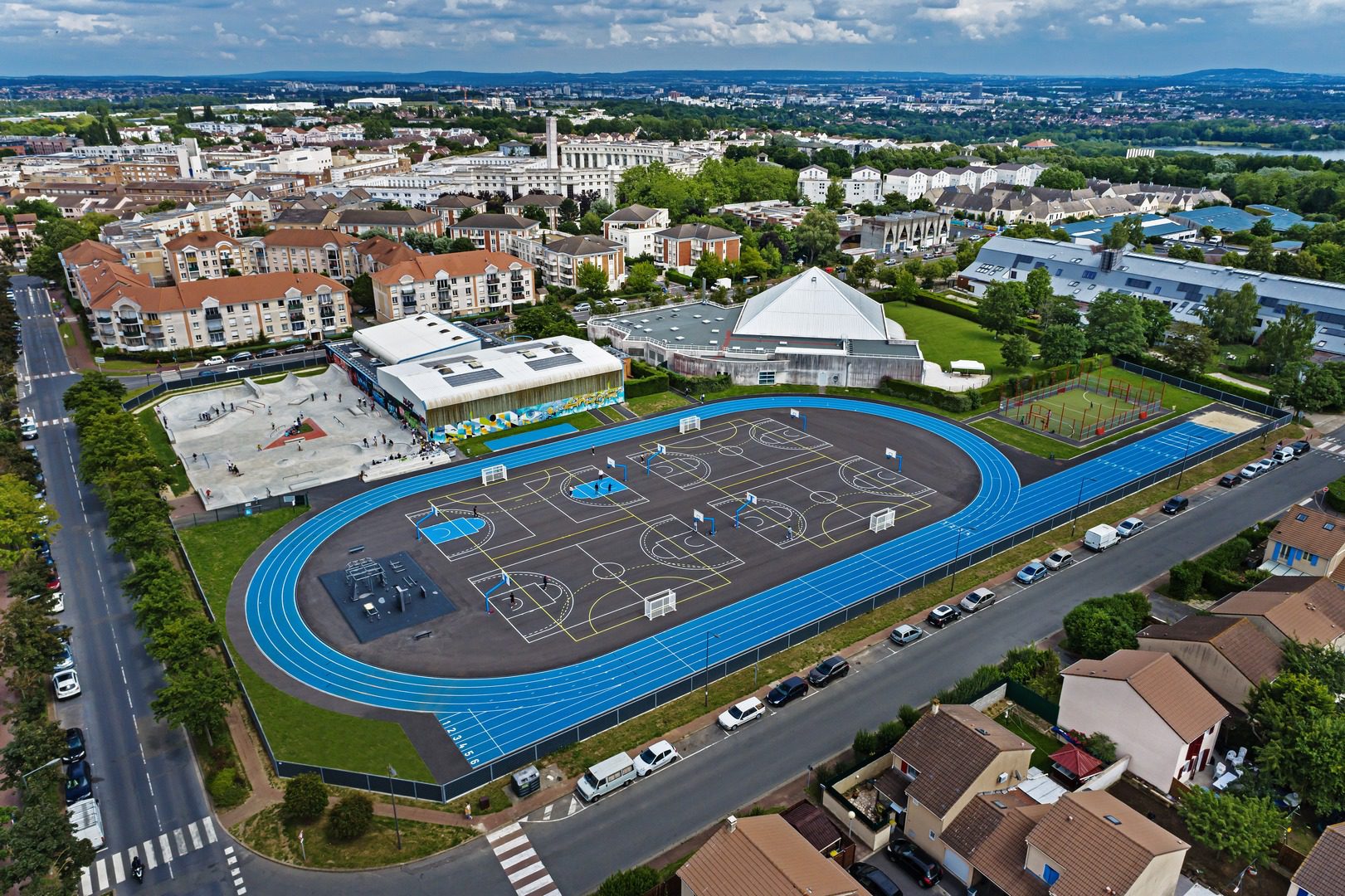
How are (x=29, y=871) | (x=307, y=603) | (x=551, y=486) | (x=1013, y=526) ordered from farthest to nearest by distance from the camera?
(x=551, y=486)
(x=1013, y=526)
(x=307, y=603)
(x=29, y=871)

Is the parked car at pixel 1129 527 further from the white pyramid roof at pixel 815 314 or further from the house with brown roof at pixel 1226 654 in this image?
the white pyramid roof at pixel 815 314

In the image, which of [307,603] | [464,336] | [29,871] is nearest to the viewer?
[29,871]

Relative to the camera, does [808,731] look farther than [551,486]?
No

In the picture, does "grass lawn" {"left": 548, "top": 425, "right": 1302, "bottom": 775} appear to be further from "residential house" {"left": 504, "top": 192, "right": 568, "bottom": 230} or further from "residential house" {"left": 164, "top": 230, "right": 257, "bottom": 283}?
"residential house" {"left": 504, "top": 192, "right": 568, "bottom": 230}

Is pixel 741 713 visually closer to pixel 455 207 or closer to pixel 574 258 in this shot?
pixel 574 258

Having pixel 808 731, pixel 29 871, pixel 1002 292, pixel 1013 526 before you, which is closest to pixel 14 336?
pixel 29 871

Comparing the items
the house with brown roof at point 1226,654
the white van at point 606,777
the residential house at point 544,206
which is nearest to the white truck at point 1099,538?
the house with brown roof at point 1226,654

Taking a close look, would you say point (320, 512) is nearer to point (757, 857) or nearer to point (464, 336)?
point (464, 336)
